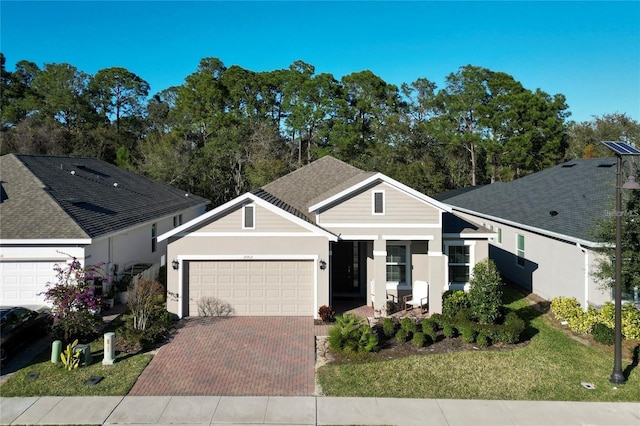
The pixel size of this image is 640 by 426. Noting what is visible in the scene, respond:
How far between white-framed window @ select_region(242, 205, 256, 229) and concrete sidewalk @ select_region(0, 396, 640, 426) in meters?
6.72

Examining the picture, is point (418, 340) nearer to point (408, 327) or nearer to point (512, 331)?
point (408, 327)

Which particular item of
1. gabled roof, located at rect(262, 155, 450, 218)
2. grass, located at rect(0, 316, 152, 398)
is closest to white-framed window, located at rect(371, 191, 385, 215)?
gabled roof, located at rect(262, 155, 450, 218)

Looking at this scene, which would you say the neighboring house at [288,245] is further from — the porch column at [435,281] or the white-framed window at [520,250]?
the white-framed window at [520,250]

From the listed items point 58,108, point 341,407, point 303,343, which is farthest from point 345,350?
point 58,108

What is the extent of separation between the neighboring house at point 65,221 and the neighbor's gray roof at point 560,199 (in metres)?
16.8

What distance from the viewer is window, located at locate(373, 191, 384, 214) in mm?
16109

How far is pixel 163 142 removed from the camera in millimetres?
43812

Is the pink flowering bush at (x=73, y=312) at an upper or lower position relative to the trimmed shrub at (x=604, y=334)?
upper

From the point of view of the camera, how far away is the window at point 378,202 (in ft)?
52.9

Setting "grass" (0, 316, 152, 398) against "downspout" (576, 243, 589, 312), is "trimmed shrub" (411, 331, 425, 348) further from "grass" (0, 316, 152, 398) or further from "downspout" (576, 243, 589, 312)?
"grass" (0, 316, 152, 398)

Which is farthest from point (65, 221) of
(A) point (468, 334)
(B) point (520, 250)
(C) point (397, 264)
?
(B) point (520, 250)

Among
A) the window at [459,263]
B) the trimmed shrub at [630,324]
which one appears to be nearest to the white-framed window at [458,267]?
the window at [459,263]

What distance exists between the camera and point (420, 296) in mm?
16578

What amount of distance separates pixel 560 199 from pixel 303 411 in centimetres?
1628
